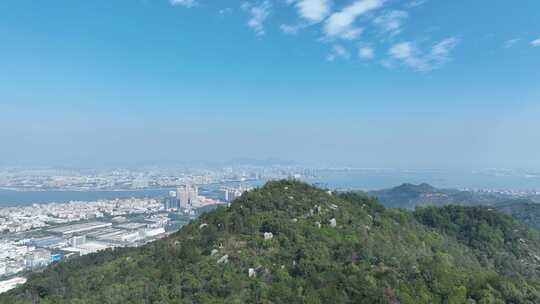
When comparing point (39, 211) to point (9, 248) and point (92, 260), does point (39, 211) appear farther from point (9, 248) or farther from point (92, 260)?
point (92, 260)

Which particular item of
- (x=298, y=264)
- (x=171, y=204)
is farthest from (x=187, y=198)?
(x=298, y=264)

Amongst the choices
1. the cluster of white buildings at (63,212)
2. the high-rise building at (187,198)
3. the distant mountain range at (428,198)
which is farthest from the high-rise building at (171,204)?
the distant mountain range at (428,198)

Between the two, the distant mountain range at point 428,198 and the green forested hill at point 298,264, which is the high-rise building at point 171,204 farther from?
the green forested hill at point 298,264

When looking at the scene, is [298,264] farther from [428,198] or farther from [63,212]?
[63,212]

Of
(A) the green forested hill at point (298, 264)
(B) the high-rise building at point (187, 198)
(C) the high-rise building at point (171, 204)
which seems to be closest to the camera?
(A) the green forested hill at point (298, 264)

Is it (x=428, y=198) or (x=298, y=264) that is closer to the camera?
(x=298, y=264)

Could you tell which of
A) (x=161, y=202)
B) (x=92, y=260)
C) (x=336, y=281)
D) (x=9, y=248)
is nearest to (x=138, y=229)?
(x=9, y=248)

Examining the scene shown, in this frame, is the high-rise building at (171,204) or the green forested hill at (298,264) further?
the high-rise building at (171,204)

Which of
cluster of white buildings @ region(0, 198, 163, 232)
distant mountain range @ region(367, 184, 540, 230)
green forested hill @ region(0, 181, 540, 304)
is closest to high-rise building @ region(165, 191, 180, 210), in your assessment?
cluster of white buildings @ region(0, 198, 163, 232)
